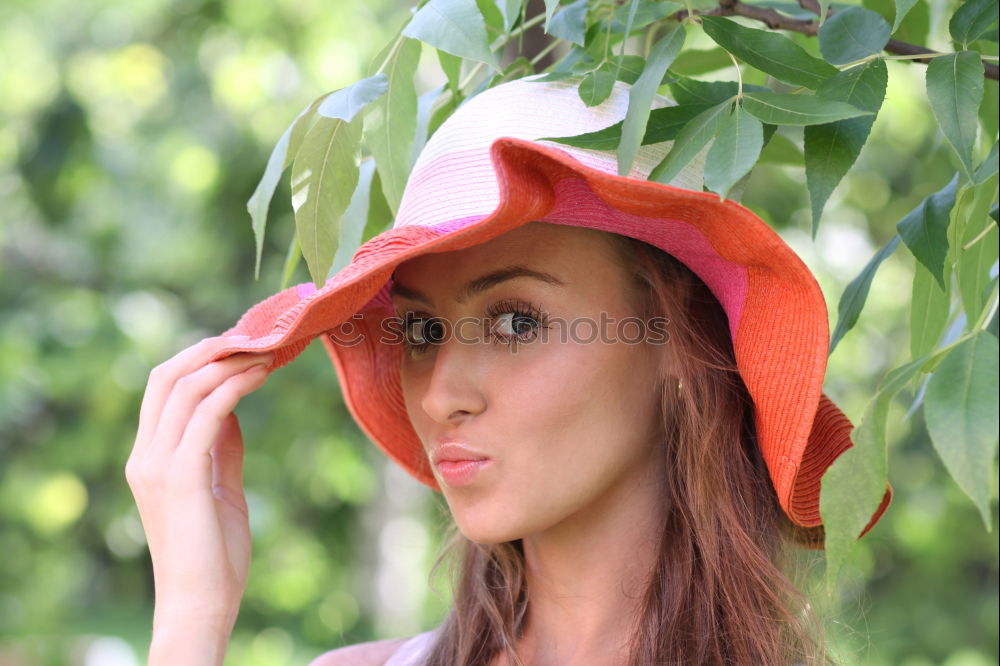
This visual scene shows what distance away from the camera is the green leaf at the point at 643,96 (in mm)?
1019

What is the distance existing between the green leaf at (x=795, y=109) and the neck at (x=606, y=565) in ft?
1.91

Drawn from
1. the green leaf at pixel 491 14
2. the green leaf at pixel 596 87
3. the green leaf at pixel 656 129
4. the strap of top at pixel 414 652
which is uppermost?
the green leaf at pixel 491 14

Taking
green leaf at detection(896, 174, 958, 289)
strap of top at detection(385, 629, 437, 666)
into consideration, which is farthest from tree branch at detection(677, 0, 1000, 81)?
strap of top at detection(385, 629, 437, 666)

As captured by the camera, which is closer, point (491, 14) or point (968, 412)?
point (968, 412)

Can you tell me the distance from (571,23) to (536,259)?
28cm

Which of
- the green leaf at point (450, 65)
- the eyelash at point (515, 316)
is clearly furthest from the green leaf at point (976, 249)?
the green leaf at point (450, 65)

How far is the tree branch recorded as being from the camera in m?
1.21

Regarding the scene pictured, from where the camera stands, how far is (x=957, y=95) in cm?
101

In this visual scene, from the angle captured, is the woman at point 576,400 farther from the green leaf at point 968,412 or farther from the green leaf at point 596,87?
the green leaf at point 968,412

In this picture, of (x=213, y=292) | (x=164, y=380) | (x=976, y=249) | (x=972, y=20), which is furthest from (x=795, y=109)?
(x=213, y=292)

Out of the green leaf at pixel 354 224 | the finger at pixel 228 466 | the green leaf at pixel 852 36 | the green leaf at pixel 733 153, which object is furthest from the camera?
the finger at pixel 228 466

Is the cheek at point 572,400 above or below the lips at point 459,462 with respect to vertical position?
above

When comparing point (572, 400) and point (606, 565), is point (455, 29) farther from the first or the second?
point (606, 565)

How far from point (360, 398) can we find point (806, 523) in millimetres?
681
